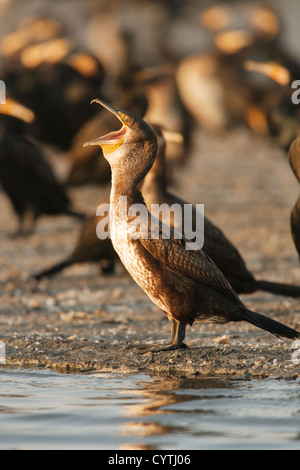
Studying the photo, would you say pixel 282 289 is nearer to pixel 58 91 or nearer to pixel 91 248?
pixel 91 248

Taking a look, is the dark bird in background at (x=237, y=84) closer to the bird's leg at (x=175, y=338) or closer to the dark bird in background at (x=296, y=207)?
the dark bird in background at (x=296, y=207)

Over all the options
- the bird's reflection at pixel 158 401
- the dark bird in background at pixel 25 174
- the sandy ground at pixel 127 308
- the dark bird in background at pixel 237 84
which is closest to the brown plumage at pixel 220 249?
the sandy ground at pixel 127 308

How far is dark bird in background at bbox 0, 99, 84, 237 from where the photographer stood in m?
10.0

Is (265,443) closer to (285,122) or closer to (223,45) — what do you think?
(285,122)

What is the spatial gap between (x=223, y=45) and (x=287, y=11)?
888 cm

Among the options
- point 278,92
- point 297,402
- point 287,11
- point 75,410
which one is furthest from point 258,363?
point 287,11

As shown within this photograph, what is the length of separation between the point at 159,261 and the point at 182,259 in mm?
121

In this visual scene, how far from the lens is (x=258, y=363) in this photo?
517cm

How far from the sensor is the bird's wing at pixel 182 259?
16.2 ft

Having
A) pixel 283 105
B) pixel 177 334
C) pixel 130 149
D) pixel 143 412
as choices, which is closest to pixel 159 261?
pixel 177 334

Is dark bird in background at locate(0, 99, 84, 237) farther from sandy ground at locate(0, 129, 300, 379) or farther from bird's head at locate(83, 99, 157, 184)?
bird's head at locate(83, 99, 157, 184)

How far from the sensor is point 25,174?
10.2 metres

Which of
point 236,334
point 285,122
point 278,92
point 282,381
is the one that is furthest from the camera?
point 278,92

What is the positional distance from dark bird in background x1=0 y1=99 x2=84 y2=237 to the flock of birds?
0.04 feet
